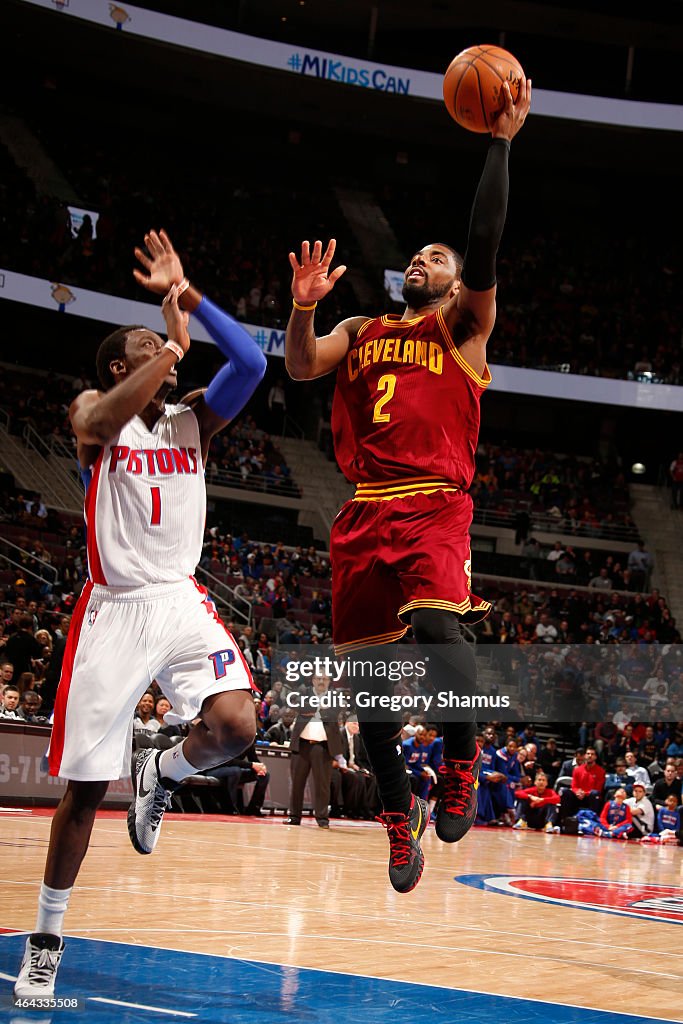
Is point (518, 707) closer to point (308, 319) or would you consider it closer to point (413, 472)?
point (413, 472)

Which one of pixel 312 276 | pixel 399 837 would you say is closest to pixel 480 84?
pixel 312 276

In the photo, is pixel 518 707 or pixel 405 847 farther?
pixel 518 707

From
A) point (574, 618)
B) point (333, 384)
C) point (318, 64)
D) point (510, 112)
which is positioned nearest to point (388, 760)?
point (510, 112)

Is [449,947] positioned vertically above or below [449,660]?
below

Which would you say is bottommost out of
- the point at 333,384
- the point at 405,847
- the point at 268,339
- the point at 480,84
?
the point at 405,847

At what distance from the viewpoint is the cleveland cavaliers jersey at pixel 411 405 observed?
5145 mm

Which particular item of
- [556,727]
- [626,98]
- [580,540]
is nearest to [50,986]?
[556,727]

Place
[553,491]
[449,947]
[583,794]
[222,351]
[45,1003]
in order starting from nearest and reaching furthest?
[45,1003], [222,351], [449,947], [583,794], [553,491]

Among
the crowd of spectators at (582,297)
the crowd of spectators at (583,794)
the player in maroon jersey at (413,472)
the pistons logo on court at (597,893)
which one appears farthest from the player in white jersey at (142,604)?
the crowd of spectators at (582,297)

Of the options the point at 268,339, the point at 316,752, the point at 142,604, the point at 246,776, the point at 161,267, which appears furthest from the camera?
the point at 268,339

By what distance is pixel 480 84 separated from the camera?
16.4ft

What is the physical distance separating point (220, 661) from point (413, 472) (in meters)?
Result: 1.19

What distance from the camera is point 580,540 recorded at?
95.1ft

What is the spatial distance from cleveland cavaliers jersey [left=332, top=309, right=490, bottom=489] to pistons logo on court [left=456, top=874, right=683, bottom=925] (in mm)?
4279
